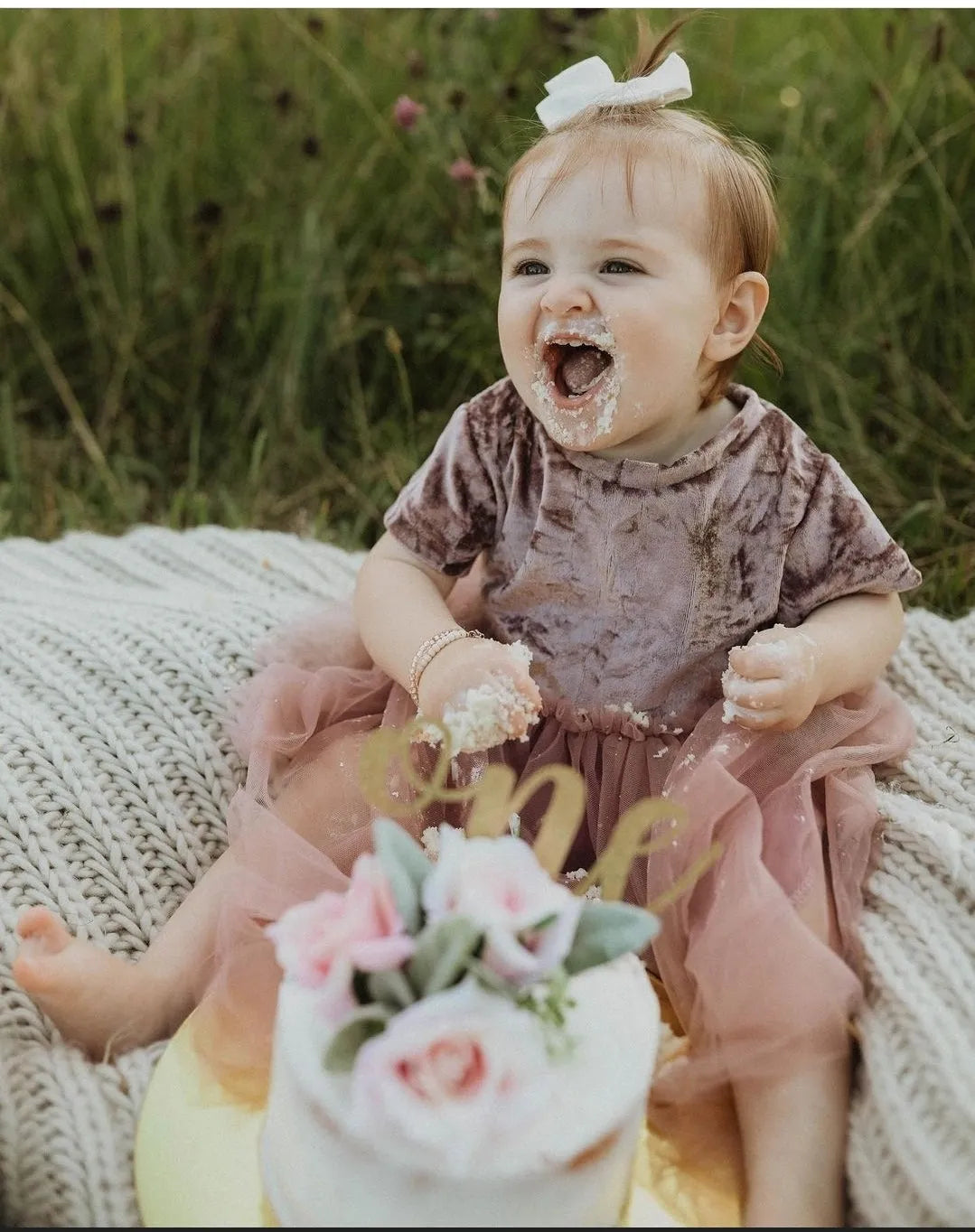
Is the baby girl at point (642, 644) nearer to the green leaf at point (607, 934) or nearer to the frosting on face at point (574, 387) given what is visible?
the frosting on face at point (574, 387)

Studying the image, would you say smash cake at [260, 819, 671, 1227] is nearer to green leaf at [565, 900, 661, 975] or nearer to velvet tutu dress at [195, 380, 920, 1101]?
green leaf at [565, 900, 661, 975]

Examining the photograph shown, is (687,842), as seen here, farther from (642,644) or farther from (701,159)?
(701,159)

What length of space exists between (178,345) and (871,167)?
4.07 ft

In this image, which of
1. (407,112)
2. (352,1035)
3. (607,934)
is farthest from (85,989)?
(407,112)

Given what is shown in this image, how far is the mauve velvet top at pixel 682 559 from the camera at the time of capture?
4.23 feet

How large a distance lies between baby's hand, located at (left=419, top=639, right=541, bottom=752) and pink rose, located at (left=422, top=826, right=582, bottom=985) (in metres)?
0.24

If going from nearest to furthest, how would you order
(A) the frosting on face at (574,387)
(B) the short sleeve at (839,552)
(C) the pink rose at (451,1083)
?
(C) the pink rose at (451,1083), (A) the frosting on face at (574,387), (B) the short sleeve at (839,552)

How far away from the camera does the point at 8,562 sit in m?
1.75

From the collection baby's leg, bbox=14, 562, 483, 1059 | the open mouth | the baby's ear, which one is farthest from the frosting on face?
baby's leg, bbox=14, 562, 483, 1059

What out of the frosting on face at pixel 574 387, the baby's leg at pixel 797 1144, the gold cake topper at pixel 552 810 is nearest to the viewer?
the gold cake topper at pixel 552 810

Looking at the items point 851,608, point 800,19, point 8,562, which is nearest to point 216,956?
point 851,608

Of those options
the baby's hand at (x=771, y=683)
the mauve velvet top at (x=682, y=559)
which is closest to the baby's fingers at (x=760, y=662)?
the baby's hand at (x=771, y=683)

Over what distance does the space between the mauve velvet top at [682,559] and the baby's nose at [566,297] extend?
0.17 metres

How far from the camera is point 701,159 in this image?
1.21 metres
